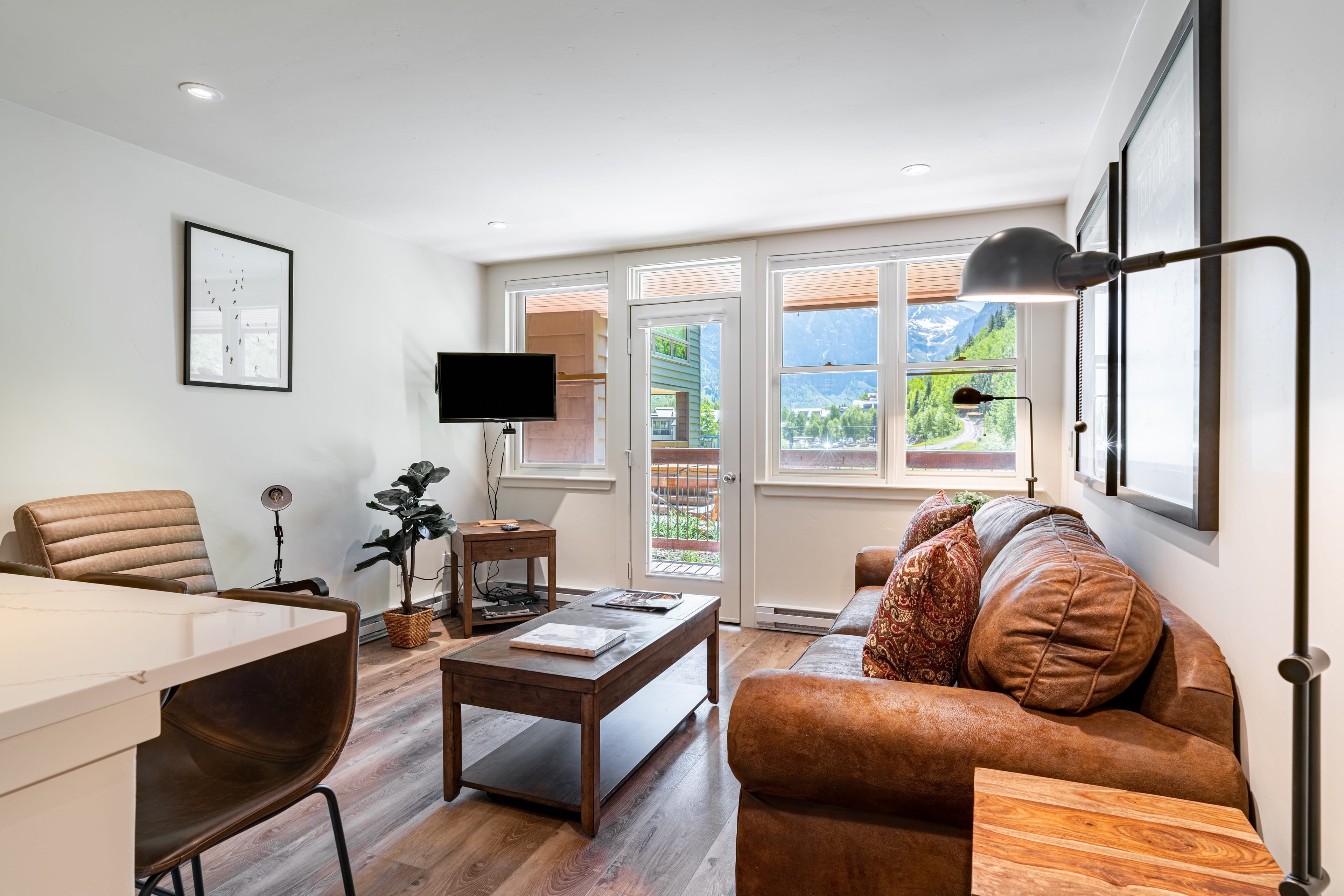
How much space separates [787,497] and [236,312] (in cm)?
308

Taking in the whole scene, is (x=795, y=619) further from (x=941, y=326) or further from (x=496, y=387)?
(x=496, y=387)

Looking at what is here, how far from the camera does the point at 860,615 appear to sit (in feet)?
9.30

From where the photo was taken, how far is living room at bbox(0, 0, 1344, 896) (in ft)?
3.83

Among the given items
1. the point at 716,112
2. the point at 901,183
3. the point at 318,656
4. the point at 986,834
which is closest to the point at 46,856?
the point at 318,656

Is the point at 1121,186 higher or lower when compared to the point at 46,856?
higher

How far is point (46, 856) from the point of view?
2.36 feet

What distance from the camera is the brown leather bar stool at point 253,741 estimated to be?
1.24 meters

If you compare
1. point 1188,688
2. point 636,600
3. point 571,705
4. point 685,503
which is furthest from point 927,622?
point 685,503

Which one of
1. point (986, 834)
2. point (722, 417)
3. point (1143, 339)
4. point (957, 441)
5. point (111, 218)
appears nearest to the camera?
point (986, 834)

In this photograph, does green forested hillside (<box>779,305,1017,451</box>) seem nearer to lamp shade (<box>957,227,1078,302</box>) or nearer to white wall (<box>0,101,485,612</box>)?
white wall (<box>0,101,485,612</box>)

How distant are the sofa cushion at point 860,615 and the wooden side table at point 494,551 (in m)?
2.06

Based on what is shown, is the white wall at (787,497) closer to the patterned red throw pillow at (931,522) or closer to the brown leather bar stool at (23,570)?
the patterned red throw pillow at (931,522)

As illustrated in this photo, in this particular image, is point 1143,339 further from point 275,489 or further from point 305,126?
point 275,489

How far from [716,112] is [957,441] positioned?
232cm
